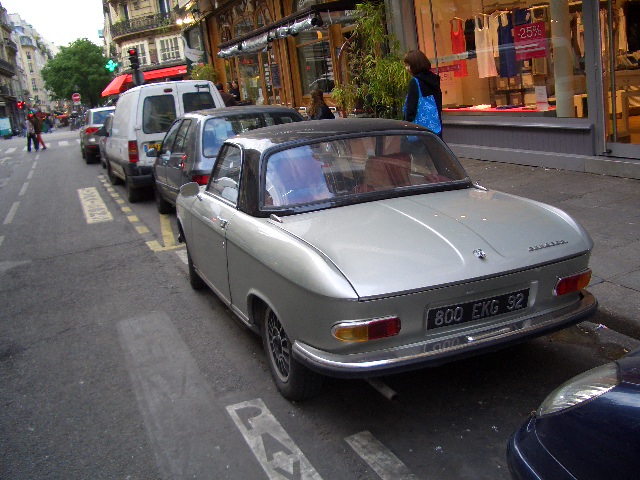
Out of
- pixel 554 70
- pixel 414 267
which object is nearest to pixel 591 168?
pixel 554 70

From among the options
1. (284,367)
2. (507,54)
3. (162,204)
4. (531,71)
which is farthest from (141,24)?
(284,367)

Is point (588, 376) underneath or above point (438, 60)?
underneath

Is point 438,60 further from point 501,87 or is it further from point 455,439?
point 455,439

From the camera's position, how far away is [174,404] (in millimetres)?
4277

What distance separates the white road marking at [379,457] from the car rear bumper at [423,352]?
460mm

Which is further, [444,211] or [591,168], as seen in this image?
[591,168]

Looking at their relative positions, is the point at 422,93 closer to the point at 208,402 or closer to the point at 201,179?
the point at 201,179

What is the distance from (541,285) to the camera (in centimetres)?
370

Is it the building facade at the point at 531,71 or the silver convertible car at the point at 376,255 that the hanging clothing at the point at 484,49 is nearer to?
the building facade at the point at 531,71

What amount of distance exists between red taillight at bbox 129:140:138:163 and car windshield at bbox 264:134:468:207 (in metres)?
7.56

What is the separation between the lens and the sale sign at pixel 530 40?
10602mm

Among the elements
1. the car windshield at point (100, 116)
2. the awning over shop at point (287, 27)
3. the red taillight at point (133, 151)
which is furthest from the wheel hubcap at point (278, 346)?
the car windshield at point (100, 116)

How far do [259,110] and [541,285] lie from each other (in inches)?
218

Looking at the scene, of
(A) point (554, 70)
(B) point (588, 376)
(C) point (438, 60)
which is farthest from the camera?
(C) point (438, 60)
